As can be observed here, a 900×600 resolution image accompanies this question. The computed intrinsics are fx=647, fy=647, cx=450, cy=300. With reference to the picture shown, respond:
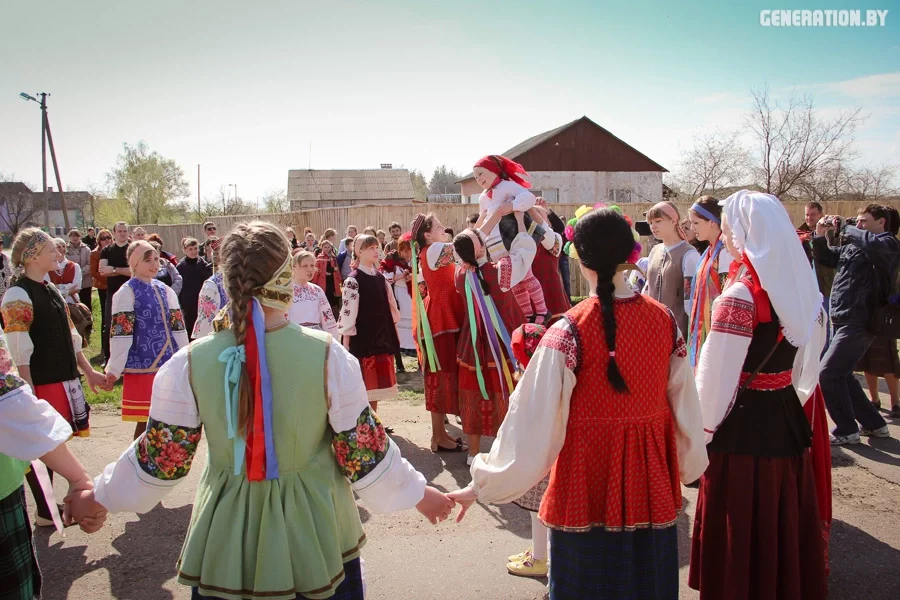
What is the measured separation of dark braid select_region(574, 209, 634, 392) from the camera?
2.43 meters

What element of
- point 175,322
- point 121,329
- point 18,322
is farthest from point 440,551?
point 18,322

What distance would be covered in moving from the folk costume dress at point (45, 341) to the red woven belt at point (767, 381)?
4.34m

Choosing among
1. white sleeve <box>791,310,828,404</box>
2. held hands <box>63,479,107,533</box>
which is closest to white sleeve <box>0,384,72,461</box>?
held hands <box>63,479,107,533</box>

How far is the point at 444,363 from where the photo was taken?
230 inches

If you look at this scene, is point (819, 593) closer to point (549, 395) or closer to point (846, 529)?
point (846, 529)

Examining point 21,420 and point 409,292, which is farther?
point 409,292

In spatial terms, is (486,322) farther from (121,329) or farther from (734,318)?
(121,329)

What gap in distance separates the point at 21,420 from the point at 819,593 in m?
3.54

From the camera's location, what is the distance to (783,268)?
9.70ft

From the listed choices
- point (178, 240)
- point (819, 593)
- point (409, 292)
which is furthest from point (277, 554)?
point (178, 240)

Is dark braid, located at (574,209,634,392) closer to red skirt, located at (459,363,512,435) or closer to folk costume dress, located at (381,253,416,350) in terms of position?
red skirt, located at (459,363,512,435)

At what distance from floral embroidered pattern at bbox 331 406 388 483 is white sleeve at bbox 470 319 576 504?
1.62 ft

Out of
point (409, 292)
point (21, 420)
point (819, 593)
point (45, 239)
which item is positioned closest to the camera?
point (21, 420)

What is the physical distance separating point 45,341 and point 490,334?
319 centimetres
